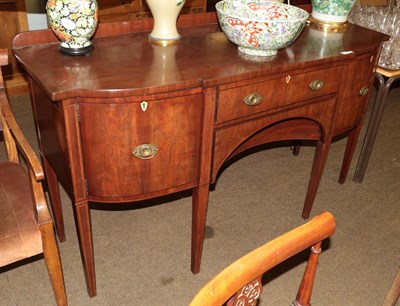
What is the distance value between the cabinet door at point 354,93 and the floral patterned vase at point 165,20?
665 mm

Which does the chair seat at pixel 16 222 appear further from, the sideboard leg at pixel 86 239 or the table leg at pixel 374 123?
the table leg at pixel 374 123

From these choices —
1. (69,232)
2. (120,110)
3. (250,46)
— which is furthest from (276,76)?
(69,232)

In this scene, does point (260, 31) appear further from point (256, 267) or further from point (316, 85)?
point (256, 267)

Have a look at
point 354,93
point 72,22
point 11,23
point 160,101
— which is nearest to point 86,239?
point 160,101

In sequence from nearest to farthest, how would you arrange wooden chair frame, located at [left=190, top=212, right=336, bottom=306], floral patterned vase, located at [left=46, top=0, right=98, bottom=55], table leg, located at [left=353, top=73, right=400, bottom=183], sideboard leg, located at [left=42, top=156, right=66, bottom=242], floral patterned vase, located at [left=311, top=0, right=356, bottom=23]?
wooden chair frame, located at [left=190, top=212, right=336, bottom=306], floral patterned vase, located at [left=46, top=0, right=98, bottom=55], sideboard leg, located at [left=42, top=156, right=66, bottom=242], floral patterned vase, located at [left=311, top=0, right=356, bottom=23], table leg, located at [left=353, top=73, right=400, bottom=183]

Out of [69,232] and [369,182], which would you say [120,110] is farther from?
[369,182]

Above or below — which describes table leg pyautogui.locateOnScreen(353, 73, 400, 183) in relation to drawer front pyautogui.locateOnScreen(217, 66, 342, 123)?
below

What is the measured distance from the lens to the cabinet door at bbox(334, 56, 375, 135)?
5.72 feet

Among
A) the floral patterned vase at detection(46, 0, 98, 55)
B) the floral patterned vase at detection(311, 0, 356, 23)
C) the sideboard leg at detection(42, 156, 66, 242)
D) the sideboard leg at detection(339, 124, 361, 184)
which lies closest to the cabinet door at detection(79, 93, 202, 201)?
the floral patterned vase at detection(46, 0, 98, 55)

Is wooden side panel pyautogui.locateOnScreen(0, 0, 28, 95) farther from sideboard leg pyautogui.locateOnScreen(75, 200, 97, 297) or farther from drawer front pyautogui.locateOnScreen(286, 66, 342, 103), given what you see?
drawer front pyautogui.locateOnScreen(286, 66, 342, 103)

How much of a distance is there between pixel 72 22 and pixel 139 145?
0.41 meters

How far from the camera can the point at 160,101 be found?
50.5 inches

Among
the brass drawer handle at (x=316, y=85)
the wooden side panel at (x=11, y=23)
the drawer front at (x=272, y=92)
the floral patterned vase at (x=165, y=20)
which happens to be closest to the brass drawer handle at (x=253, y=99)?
the drawer front at (x=272, y=92)

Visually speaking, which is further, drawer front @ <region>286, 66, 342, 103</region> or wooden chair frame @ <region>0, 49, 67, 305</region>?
drawer front @ <region>286, 66, 342, 103</region>
